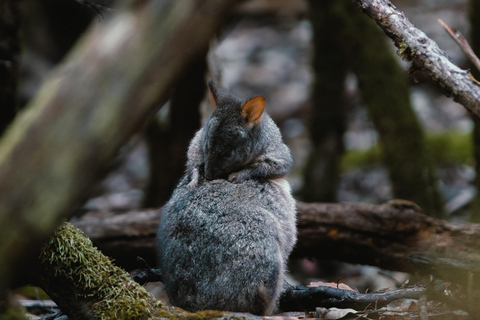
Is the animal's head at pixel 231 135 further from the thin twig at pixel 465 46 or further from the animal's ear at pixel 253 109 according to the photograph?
the thin twig at pixel 465 46

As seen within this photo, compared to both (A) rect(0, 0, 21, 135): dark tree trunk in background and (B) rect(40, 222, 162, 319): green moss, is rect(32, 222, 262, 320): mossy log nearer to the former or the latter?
(B) rect(40, 222, 162, 319): green moss

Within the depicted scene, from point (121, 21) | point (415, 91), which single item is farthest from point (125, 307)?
point (415, 91)

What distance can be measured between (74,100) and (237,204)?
2.92 meters

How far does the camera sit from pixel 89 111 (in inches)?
83.0

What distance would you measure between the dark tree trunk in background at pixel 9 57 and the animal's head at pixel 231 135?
3.16 meters

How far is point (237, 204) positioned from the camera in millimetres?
4879

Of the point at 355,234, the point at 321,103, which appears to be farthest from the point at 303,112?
the point at 355,234

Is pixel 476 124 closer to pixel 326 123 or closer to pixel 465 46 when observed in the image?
pixel 465 46

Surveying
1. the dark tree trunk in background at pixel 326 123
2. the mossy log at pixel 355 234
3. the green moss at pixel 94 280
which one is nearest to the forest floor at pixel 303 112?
the mossy log at pixel 355 234

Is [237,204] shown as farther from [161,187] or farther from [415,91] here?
[415,91]

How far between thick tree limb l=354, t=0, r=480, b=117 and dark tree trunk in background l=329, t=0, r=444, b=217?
414cm

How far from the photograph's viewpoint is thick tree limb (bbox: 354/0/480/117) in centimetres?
402

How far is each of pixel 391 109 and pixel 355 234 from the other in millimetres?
2560

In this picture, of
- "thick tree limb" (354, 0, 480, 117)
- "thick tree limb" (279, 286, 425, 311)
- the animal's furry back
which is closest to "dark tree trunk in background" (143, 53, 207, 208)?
the animal's furry back
